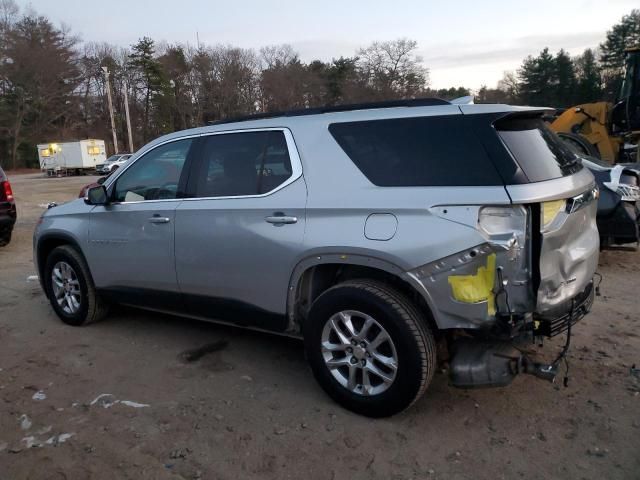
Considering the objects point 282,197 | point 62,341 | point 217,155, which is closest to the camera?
point 282,197

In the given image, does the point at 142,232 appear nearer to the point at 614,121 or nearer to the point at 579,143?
the point at 579,143

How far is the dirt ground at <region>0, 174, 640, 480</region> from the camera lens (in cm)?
294

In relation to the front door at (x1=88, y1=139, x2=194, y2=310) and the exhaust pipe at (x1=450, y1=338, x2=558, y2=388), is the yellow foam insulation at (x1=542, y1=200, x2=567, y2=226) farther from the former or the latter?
the front door at (x1=88, y1=139, x2=194, y2=310)

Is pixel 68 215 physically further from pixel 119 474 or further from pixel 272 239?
pixel 119 474

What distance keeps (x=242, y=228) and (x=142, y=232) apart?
1147 millimetres

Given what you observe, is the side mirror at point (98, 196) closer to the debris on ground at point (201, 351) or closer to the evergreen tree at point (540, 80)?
the debris on ground at point (201, 351)

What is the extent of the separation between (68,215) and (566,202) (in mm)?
4330

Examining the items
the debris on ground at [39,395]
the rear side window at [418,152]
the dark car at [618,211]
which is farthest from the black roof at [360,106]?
the dark car at [618,211]

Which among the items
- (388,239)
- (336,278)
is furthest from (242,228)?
(388,239)

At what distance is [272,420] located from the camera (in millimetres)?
3430

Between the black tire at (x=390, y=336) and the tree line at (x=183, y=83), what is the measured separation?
58683mm

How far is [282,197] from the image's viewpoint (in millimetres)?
3648

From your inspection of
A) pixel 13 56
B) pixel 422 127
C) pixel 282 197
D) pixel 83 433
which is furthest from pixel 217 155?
pixel 13 56

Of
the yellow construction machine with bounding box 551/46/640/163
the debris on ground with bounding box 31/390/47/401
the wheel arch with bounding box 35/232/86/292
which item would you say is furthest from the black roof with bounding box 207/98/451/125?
the yellow construction machine with bounding box 551/46/640/163
